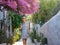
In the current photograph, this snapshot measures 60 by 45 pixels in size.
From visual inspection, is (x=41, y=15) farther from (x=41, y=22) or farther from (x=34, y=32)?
(x=34, y=32)

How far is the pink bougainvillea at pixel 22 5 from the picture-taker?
3029mm

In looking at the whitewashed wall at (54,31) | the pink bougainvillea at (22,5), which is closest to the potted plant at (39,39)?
the whitewashed wall at (54,31)

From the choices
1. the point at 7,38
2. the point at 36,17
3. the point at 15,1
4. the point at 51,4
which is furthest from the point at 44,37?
the point at 15,1

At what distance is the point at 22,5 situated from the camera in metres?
3.13

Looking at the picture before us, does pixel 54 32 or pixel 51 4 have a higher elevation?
pixel 51 4

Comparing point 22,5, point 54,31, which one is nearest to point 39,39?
point 54,31

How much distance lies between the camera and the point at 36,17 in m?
23.4

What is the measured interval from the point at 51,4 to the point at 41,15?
1.75 m

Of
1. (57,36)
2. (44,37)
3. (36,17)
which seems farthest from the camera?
(36,17)

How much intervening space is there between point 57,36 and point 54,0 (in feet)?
41.1

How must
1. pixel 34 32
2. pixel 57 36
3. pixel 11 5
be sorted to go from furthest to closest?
pixel 34 32
pixel 57 36
pixel 11 5

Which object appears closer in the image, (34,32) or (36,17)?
(34,32)

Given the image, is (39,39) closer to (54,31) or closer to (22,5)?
(54,31)

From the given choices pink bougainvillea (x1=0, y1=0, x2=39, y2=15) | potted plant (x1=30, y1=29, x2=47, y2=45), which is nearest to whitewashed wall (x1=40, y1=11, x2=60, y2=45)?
potted plant (x1=30, y1=29, x2=47, y2=45)
